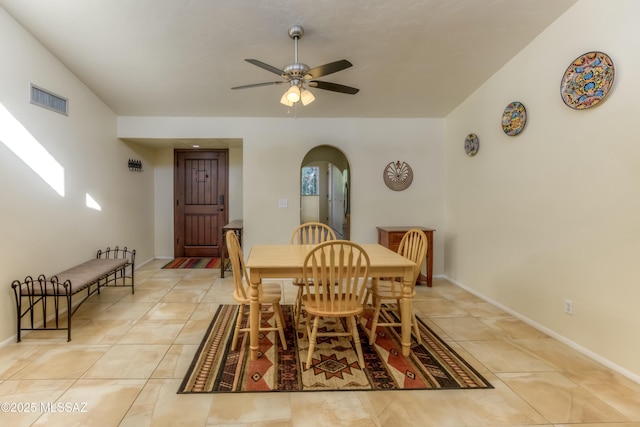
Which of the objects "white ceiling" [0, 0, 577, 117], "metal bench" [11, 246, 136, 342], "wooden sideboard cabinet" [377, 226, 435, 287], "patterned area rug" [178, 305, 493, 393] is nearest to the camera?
"patterned area rug" [178, 305, 493, 393]

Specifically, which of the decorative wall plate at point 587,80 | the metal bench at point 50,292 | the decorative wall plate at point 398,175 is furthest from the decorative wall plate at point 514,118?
the metal bench at point 50,292

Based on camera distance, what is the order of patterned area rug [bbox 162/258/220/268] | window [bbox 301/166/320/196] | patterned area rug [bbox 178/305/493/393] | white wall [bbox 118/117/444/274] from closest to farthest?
patterned area rug [bbox 178/305/493/393] < white wall [bbox 118/117/444/274] < patterned area rug [bbox 162/258/220/268] < window [bbox 301/166/320/196]

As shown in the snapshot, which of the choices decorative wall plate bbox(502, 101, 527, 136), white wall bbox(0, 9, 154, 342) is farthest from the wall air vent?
decorative wall plate bbox(502, 101, 527, 136)

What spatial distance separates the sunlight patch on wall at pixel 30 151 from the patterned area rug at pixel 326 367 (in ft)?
6.91

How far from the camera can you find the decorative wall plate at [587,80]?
2072 mm

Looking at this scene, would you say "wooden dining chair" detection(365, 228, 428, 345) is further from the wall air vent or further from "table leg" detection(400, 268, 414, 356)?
the wall air vent

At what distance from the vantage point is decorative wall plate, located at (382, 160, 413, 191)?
444 cm

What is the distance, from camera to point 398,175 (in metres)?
4.45

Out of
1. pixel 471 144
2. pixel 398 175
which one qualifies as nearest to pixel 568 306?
pixel 471 144

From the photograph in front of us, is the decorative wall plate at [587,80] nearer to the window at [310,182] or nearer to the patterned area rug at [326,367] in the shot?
the patterned area rug at [326,367]

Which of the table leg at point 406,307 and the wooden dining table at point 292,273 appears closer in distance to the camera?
the wooden dining table at point 292,273

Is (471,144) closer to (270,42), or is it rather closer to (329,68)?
(329,68)

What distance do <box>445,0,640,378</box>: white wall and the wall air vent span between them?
442cm

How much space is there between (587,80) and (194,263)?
5458 millimetres
